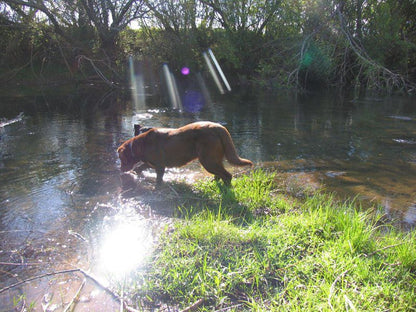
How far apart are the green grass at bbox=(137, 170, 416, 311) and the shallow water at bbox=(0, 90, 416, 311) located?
1.28 ft

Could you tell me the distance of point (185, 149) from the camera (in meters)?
4.82

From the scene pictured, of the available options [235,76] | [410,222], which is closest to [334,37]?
[235,76]

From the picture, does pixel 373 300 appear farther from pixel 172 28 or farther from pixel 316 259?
pixel 172 28

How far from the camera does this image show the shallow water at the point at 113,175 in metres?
2.99

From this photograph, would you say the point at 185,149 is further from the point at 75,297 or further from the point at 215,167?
the point at 75,297

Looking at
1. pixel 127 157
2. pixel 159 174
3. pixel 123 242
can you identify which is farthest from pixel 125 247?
pixel 127 157

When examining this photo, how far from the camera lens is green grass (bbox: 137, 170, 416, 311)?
2420 mm

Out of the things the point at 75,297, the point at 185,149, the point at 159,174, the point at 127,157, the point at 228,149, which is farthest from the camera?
the point at 127,157

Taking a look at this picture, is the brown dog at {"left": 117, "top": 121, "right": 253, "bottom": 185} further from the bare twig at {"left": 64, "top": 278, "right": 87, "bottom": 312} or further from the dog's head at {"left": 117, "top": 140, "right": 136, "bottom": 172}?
the bare twig at {"left": 64, "top": 278, "right": 87, "bottom": 312}

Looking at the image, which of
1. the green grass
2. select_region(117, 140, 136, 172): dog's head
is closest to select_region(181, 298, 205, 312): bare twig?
the green grass

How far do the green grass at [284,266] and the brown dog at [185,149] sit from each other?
1.14 meters

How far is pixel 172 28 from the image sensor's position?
19297mm

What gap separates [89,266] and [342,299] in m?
2.13

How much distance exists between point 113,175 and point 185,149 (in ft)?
4.74
